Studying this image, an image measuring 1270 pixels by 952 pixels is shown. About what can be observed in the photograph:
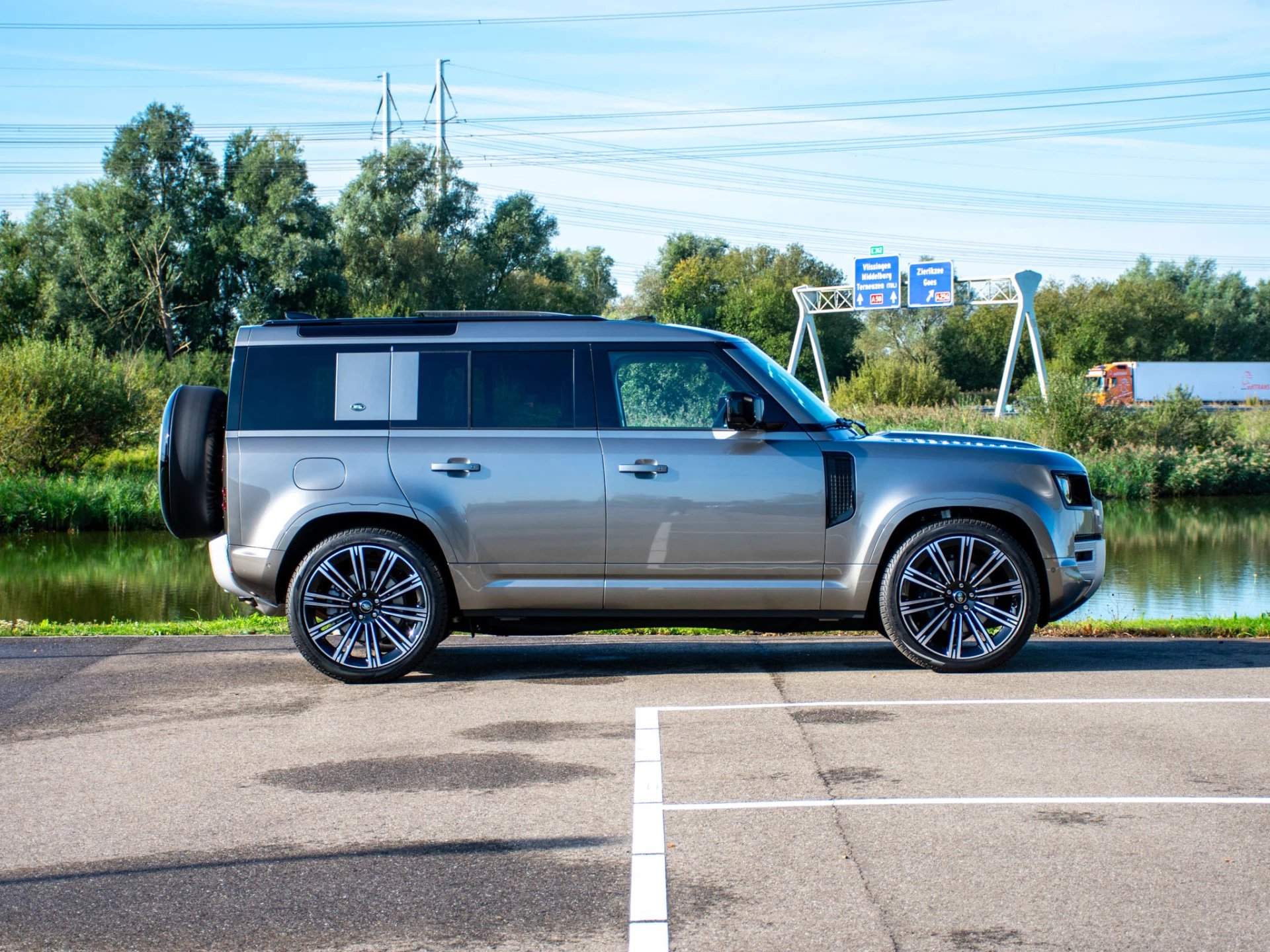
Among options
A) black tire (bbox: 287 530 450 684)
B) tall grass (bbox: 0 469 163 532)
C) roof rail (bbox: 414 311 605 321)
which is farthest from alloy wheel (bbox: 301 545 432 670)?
tall grass (bbox: 0 469 163 532)

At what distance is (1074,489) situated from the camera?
8.11m

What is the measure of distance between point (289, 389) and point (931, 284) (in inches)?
1603

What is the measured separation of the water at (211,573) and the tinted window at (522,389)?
24.0ft

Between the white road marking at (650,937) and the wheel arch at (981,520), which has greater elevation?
the wheel arch at (981,520)

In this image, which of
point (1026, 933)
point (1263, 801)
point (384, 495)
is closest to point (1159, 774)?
point (1263, 801)

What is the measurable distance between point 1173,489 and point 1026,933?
34.3 meters

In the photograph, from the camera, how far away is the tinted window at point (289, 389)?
795 cm

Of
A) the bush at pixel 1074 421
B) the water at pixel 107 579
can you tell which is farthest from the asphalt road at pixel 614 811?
the bush at pixel 1074 421

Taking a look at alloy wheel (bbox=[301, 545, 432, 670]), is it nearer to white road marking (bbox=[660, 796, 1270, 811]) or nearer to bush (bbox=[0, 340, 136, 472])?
white road marking (bbox=[660, 796, 1270, 811])

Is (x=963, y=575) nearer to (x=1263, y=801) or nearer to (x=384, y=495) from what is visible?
(x=1263, y=801)

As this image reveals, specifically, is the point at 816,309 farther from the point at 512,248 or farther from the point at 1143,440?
the point at 512,248

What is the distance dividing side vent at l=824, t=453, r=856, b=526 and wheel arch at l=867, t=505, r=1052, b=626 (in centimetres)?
34

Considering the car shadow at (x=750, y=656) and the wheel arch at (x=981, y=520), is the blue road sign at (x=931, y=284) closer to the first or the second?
the car shadow at (x=750, y=656)

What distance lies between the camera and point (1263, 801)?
513 cm
